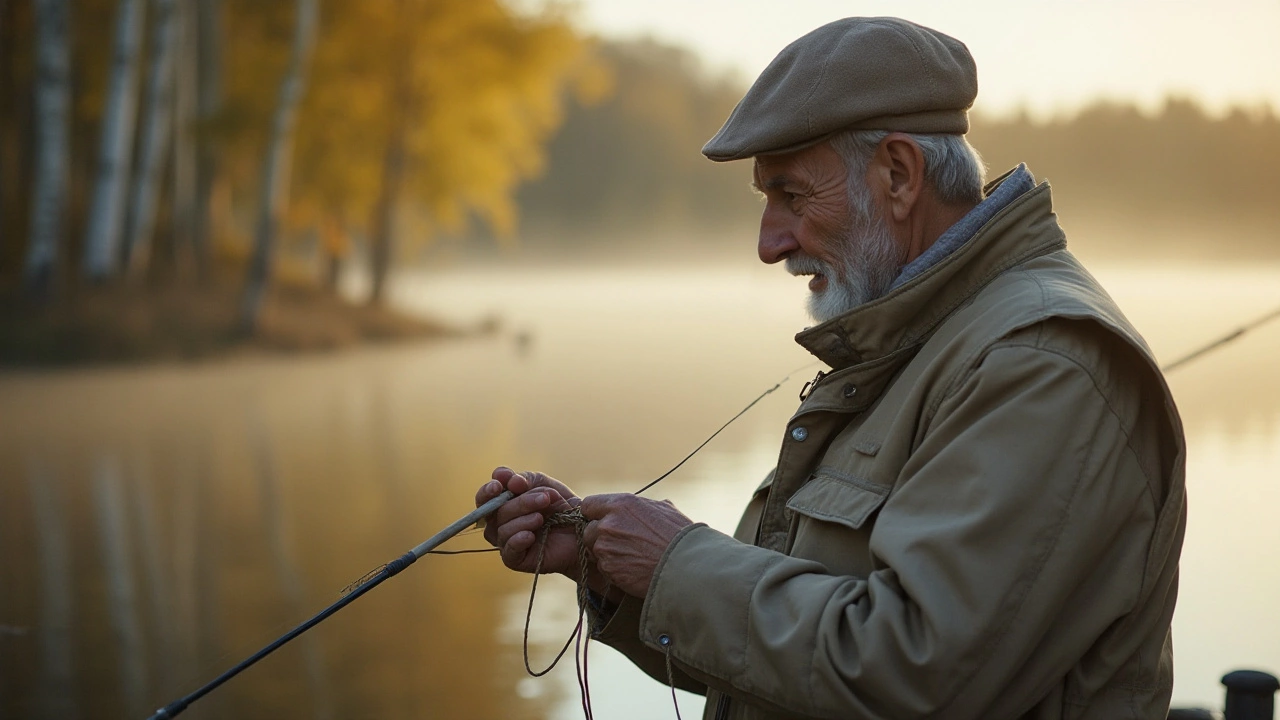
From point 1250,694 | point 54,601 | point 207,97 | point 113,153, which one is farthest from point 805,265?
point 207,97

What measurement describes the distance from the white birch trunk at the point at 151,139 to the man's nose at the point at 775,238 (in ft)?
40.2

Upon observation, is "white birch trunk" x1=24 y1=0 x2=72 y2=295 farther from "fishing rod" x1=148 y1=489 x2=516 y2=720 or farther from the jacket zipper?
the jacket zipper

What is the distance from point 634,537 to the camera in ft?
5.42

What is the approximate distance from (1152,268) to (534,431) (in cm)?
3810

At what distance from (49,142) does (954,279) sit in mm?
12764

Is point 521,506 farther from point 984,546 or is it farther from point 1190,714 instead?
point 1190,714

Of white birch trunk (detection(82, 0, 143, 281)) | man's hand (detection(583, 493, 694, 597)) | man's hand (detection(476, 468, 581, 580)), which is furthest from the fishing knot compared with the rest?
white birch trunk (detection(82, 0, 143, 281))

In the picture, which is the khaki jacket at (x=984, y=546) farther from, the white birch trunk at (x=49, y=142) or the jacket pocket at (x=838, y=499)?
the white birch trunk at (x=49, y=142)

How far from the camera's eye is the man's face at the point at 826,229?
1.68 meters

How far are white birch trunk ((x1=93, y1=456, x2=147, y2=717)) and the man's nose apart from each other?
2.76m

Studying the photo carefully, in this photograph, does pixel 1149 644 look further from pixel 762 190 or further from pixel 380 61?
pixel 380 61

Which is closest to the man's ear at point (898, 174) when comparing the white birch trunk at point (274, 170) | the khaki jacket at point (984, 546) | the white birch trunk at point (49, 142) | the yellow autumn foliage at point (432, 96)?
the khaki jacket at point (984, 546)

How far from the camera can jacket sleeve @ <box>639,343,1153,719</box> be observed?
134 cm

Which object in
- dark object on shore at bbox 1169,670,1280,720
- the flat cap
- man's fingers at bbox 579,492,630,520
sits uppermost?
the flat cap
